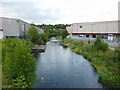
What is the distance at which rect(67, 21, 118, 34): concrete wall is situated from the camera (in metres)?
33.9

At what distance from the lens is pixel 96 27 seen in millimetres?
37688

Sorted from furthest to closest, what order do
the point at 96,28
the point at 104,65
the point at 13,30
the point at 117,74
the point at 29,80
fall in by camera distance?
the point at 96,28
the point at 13,30
the point at 104,65
the point at 117,74
the point at 29,80

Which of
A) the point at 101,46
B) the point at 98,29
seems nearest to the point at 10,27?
the point at 101,46

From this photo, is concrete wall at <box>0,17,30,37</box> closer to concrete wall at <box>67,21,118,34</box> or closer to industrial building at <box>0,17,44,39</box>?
industrial building at <box>0,17,44,39</box>

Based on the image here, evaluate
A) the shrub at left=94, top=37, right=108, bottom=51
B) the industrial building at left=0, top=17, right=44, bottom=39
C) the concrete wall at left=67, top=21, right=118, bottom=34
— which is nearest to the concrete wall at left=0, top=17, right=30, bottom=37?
the industrial building at left=0, top=17, right=44, bottom=39

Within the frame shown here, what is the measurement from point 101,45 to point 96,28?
80.3 feet

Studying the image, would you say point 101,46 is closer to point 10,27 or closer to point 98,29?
point 10,27

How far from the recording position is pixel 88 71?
389 inches

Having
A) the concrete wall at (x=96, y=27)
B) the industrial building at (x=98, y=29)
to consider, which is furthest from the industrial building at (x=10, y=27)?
the concrete wall at (x=96, y=27)

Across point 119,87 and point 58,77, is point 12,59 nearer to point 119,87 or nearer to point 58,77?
point 58,77

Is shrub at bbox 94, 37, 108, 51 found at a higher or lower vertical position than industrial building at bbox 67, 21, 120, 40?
lower

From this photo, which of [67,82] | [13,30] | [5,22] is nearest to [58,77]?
[67,82]

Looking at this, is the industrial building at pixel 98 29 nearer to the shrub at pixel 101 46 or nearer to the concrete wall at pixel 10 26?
the shrub at pixel 101 46

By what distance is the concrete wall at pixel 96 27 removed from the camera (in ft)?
111
